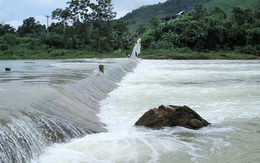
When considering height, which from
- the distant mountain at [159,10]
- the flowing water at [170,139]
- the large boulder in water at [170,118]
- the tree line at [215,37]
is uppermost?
the distant mountain at [159,10]

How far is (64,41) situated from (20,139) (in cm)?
4815

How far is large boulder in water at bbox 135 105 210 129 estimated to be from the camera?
7797mm

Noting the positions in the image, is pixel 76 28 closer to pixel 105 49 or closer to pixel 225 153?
pixel 105 49

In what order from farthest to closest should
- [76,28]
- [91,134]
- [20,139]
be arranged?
1. [76,28]
2. [91,134]
3. [20,139]

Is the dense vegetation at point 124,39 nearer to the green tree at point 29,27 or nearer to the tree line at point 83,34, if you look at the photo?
the tree line at point 83,34

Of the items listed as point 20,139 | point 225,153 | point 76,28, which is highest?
point 76,28

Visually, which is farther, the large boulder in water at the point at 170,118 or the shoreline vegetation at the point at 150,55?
the shoreline vegetation at the point at 150,55

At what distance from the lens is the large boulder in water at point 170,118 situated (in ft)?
25.6

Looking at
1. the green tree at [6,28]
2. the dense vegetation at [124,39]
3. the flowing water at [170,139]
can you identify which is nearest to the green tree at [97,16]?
the dense vegetation at [124,39]

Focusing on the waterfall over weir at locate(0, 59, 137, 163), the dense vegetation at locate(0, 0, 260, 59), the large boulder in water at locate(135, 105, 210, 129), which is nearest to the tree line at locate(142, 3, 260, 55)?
the dense vegetation at locate(0, 0, 260, 59)

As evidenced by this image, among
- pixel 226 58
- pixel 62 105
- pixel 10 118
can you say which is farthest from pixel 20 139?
pixel 226 58

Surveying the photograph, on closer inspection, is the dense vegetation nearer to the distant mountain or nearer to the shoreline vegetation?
the shoreline vegetation

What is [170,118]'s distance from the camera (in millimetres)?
7953

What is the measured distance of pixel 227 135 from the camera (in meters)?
7.37
